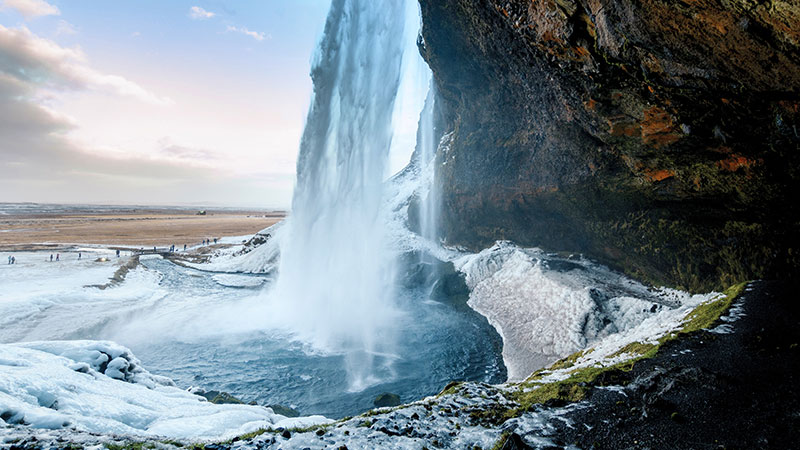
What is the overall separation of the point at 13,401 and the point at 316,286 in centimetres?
1843

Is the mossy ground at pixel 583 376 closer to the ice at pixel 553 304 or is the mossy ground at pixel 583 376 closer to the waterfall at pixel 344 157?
the ice at pixel 553 304

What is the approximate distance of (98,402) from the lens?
8484mm

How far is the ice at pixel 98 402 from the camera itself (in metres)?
7.31

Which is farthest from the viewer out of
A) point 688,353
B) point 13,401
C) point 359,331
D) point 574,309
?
point 359,331

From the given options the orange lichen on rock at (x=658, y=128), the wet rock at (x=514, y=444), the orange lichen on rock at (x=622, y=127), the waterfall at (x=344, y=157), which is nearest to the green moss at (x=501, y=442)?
the wet rock at (x=514, y=444)

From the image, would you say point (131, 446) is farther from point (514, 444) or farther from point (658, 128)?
point (658, 128)

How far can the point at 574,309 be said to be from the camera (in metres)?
16.8

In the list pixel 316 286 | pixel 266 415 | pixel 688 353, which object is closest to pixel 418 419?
pixel 266 415

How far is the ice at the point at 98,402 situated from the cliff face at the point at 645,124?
14.2 metres

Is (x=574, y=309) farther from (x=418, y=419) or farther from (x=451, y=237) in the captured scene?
(x=451, y=237)

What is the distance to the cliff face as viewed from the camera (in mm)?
8562

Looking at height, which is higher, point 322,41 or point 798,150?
point 322,41

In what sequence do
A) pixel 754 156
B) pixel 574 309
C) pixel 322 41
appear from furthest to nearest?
pixel 322 41 < pixel 574 309 < pixel 754 156

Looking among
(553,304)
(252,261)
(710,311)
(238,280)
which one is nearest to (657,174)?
(710,311)
